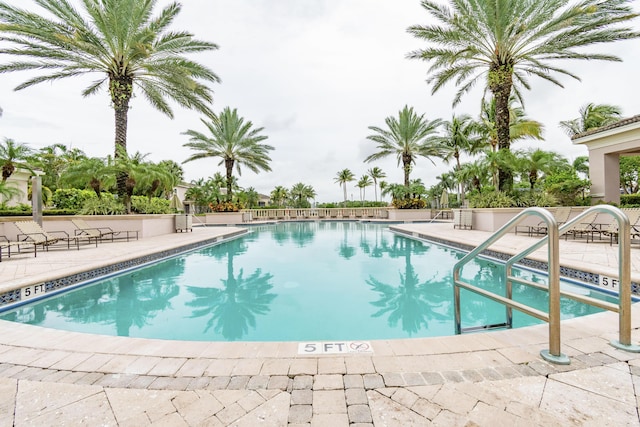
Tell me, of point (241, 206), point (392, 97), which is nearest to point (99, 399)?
point (392, 97)

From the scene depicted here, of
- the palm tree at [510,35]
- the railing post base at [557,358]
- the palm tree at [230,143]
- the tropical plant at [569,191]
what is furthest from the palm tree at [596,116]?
the railing post base at [557,358]

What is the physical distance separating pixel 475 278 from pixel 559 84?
11.9 metres

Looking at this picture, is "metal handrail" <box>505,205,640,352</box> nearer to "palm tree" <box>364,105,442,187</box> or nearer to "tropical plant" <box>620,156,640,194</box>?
"palm tree" <box>364,105,442,187</box>

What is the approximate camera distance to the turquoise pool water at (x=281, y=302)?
4098 millimetres

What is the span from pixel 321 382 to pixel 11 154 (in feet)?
65.8

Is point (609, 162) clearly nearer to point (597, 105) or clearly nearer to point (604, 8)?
point (604, 8)

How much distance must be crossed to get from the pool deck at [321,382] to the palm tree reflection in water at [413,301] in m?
1.63

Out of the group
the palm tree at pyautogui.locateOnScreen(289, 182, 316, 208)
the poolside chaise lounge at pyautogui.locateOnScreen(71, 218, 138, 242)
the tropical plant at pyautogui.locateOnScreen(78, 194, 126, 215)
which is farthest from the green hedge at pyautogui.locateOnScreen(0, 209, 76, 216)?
the palm tree at pyautogui.locateOnScreen(289, 182, 316, 208)

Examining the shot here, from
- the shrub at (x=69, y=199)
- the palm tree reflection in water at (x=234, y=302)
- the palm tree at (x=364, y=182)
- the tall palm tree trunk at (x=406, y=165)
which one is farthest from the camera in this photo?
the palm tree at (x=364, y=182)

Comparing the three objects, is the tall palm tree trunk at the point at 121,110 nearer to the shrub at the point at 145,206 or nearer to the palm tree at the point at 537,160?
the shrub at the point at 145,206

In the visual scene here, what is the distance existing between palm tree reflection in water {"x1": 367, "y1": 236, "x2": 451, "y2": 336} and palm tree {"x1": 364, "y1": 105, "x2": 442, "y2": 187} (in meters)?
18.4

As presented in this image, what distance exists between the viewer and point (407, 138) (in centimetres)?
2373

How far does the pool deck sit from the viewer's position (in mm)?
1723

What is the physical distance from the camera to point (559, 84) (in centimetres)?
1316
